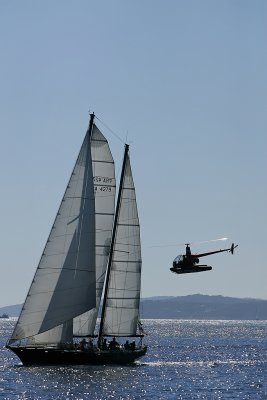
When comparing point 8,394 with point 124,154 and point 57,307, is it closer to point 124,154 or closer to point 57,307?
point 57,307

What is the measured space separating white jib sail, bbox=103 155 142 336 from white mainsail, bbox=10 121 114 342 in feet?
18.7

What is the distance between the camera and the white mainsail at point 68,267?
8631 cm

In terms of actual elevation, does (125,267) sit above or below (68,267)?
above

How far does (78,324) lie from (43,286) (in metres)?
8.26

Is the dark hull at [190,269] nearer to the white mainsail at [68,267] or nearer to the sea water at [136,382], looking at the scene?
the sea water at [136,382]

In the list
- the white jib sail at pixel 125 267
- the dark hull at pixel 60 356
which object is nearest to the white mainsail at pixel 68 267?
the dark hull at pixel 60 356

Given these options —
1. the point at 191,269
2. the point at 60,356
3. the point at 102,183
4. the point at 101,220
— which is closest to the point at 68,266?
the point at 101,220

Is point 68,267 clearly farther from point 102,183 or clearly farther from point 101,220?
point 102,183

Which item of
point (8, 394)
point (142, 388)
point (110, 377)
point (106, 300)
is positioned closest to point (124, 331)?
point (106, 300)

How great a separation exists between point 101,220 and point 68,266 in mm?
7187

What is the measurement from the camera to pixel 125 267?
94125 mm

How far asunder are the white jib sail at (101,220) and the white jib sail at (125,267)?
1.31 m

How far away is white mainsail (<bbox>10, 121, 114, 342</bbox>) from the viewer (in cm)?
8631

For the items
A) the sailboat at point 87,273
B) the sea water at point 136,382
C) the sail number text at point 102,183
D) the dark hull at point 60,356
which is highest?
the sail number text at point 102,183
